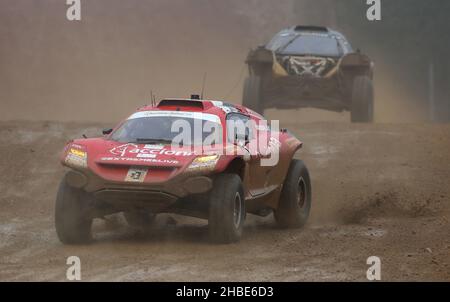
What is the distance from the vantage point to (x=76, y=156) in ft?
31.5

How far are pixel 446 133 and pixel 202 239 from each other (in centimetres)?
657

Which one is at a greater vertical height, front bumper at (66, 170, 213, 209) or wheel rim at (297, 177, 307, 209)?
front bumper at (66, 170, 213, 209)

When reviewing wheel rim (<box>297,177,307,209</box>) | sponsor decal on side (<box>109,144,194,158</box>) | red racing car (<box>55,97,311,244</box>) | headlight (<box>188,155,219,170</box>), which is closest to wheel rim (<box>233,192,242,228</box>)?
red racing car (<box>55,97,311,244</box>)

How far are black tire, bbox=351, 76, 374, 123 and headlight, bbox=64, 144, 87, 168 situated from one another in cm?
801

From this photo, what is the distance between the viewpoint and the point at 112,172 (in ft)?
30.7

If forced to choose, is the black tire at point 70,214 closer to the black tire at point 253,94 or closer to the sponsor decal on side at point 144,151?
the sponsor decal on side at point 144,151

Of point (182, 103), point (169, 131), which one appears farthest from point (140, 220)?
point (182, 103)

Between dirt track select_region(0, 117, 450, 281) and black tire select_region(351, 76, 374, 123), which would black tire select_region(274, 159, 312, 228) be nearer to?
dirt track select_region(0, 117, 450, 281)

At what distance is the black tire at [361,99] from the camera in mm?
16875

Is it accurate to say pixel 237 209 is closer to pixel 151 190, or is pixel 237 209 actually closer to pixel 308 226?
pixel 151 190

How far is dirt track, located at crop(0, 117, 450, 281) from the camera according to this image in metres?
8.20

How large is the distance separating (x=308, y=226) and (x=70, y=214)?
2932 mm

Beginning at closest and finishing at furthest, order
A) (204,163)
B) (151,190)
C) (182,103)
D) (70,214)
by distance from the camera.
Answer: (151,190) → (204,163) → (70,214) → (182,103)

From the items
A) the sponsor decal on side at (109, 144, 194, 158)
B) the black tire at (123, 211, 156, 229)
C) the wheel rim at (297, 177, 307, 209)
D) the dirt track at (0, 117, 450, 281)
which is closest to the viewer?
the dirt track at (0, 117, 450, 281)
